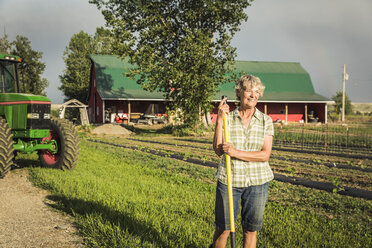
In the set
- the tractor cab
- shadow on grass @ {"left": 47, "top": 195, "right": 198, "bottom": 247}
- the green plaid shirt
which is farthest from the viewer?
the tractor cab

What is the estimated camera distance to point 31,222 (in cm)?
502

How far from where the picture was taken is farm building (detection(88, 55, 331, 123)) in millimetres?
33344

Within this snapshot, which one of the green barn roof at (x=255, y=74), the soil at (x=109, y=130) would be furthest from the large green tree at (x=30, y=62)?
the soil at (x=109, y=130)

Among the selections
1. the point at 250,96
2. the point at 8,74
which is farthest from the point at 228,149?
the point at 8,74

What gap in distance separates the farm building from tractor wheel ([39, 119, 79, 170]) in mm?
22293

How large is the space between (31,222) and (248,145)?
354cm

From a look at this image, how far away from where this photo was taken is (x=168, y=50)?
22.4 metres

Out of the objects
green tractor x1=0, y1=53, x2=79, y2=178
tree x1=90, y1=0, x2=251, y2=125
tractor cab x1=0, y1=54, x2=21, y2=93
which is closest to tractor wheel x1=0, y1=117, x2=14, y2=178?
green tractor x1=0, y1=53, x2=79, y2=178

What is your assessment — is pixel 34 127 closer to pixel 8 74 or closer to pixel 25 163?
pixel 8 74

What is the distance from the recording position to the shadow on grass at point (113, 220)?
415cm

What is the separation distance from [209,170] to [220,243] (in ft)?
19.2

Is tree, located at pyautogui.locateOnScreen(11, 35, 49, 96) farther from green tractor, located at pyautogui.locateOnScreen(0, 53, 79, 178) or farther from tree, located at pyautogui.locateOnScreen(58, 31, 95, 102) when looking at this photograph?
green tractor, located at pyautogui.locateOnScreen(0, 53, 79, 178)

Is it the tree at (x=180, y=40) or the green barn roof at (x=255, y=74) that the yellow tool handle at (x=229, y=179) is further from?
the green barn roof at (x=255, y=74)

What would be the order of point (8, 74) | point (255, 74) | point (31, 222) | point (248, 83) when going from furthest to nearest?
1. point (255, 74)
2. point (8, 74)
3. point (31, 222)
4. point (248, 83)
